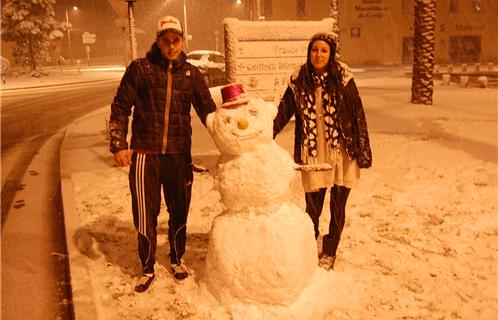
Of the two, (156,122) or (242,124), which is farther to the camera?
(156,122)

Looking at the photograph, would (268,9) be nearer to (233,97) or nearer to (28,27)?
(28,27)

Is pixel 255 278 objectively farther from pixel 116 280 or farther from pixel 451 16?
pixel 451 16

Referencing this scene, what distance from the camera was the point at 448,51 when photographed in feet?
130

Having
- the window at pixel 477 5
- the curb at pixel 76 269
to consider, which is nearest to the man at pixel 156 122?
the curb at pixel 76 269

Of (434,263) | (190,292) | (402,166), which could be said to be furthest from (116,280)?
(402,166)

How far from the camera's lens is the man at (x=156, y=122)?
11.3 ft

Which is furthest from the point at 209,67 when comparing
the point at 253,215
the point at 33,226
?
the point at 253,215

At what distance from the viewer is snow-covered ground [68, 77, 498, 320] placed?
3.32 m

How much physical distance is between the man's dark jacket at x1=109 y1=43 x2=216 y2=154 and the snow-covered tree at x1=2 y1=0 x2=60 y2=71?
3650 cm

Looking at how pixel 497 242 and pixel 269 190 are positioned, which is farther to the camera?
pixel 497 242

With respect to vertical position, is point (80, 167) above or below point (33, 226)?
above

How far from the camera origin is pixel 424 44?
11867mm

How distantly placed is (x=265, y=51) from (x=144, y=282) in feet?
14.6

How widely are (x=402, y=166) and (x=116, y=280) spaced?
A: 178 inches
